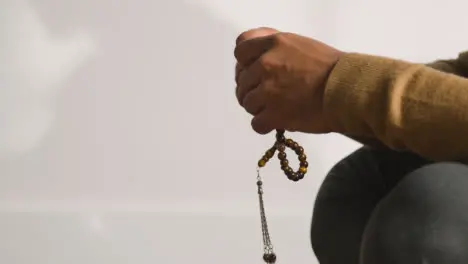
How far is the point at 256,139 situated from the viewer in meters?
1.24

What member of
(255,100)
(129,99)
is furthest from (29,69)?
(255,100)

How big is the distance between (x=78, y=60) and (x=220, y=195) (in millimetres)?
314

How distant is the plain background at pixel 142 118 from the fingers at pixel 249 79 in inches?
20.7

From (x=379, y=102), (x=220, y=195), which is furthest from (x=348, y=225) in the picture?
(x=220, y=195)

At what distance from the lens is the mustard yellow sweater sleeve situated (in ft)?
1.79

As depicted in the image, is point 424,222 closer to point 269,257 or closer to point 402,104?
point 402,104

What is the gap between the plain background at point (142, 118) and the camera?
1.19 meters

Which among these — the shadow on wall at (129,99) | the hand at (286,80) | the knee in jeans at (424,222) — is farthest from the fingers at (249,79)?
the shadow on wall at (129,99)

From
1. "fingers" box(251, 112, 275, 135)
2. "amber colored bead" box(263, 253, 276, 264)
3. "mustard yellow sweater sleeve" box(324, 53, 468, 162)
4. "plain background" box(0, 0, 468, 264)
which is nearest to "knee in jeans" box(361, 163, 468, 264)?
"mustard yellow sweater sleeve" box(324, 53, 468, 162)

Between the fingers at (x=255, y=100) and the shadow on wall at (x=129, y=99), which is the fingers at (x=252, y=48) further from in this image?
the shadow on wall at (x=129, y=99)

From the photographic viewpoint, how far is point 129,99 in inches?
47.4

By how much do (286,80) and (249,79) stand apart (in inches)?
1.8

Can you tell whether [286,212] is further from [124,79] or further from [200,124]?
[124,79]

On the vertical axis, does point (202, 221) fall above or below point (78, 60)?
below
